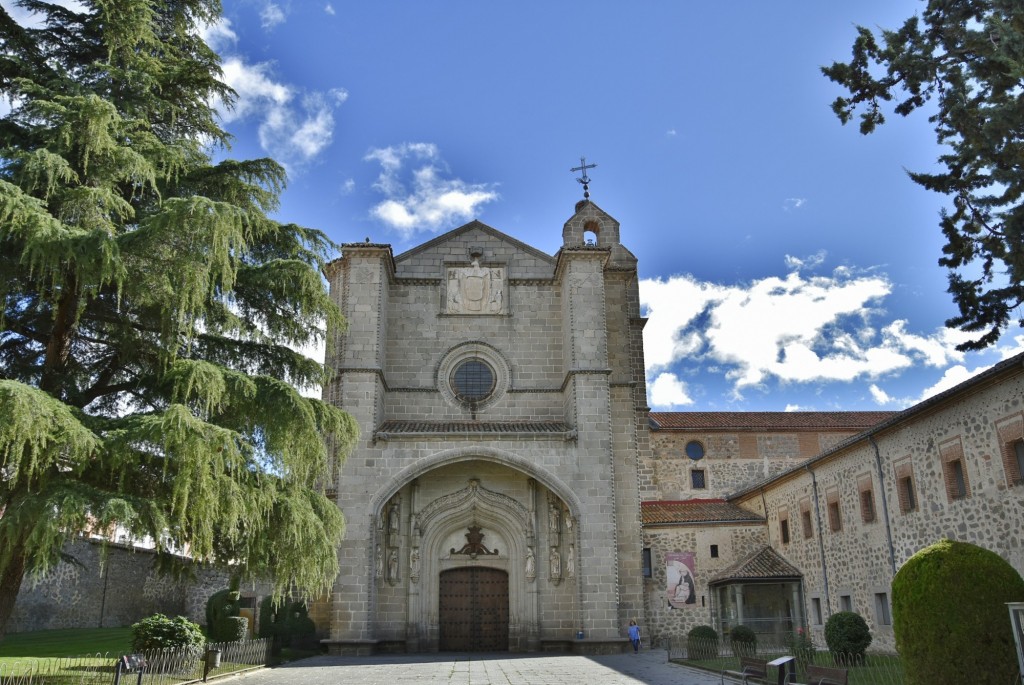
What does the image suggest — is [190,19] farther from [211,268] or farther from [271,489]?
[271,489]

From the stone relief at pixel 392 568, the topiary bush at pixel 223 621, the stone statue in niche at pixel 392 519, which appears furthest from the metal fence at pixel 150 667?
the stone statue in niche at pixel 392 519

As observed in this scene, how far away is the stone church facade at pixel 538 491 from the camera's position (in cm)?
1838

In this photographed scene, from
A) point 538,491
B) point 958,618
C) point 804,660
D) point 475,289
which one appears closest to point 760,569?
point 538,491

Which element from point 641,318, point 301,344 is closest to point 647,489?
point 641,318

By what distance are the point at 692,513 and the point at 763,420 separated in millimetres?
7491

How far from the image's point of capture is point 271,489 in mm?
10352

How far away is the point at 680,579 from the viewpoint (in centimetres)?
2188

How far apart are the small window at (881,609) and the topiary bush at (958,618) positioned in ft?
28.4

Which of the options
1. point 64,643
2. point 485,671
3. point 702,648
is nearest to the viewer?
point 485,671

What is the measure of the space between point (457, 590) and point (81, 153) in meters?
14.1

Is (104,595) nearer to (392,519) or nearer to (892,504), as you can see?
(392,519)

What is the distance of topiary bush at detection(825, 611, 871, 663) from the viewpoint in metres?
14.4

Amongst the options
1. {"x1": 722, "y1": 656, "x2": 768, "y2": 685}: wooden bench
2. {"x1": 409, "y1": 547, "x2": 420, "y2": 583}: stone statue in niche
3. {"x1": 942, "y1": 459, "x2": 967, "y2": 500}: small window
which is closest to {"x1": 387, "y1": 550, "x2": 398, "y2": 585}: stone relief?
{"x1": 409, "y1": 547, "x2": 420, "y2": 583}: stone statue in niche

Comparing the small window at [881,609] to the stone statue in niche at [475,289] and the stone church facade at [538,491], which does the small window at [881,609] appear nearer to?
the stone church facade at [538,491]
